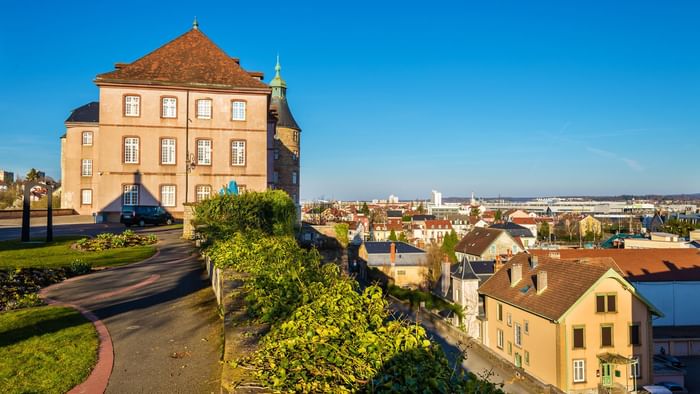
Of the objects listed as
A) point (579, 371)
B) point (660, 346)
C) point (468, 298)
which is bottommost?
point (660, 346)

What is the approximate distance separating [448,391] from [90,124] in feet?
147

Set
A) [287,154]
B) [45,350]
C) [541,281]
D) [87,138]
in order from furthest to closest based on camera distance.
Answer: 1. [287,154]
2. [87,138]
3. [541,281]
4. [45,350]

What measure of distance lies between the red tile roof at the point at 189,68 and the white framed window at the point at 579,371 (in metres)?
24.1

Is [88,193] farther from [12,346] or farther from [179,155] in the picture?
[12,346]

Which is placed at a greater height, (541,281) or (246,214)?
(246,214)

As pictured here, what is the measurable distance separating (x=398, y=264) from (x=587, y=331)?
29.7 metres

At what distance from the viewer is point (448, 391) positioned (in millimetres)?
3201

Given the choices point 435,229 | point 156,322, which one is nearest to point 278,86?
point 156,322

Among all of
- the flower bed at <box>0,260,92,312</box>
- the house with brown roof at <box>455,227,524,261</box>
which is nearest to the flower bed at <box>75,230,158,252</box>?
the flower bed at <box>0,260,92,312</box>

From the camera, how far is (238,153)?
33000 millimetres

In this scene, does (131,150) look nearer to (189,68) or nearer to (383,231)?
(189,68)

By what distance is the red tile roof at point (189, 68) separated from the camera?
31500 mm

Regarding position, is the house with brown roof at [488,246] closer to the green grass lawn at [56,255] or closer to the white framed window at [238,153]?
the white framed window at [238,153]

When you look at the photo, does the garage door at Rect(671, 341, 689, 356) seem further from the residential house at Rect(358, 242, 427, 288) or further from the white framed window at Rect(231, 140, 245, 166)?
the white framed window at Rect(231, 140, 245, 166)
